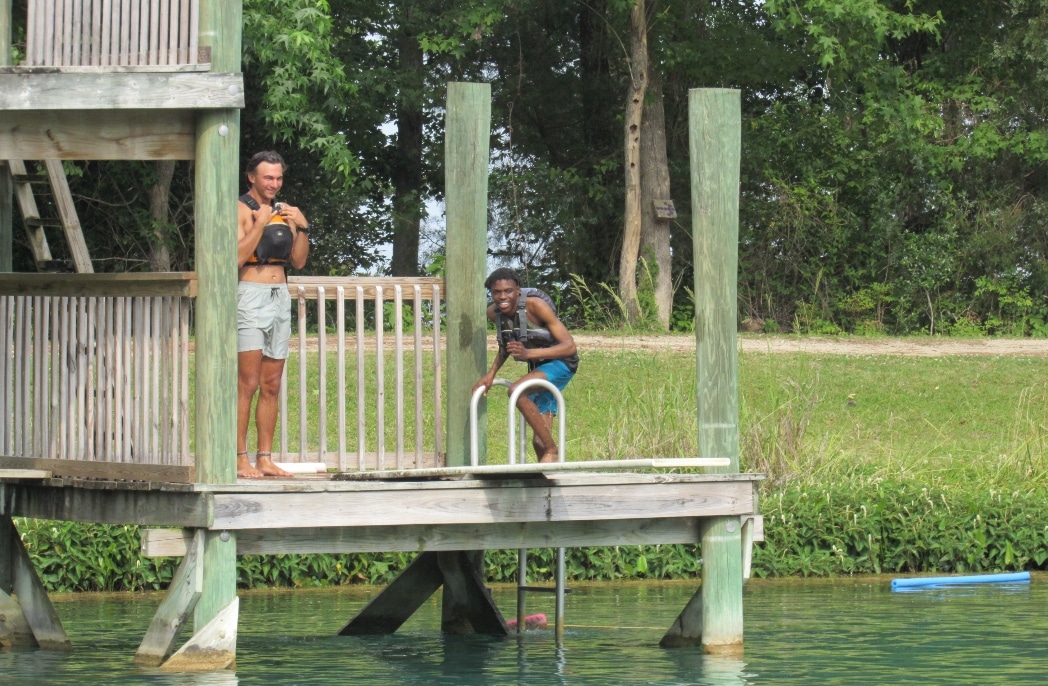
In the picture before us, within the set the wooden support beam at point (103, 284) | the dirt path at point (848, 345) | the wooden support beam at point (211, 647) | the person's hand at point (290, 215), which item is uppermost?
the person's hand at point (290, 215)

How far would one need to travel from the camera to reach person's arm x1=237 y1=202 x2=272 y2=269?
30.5 ft

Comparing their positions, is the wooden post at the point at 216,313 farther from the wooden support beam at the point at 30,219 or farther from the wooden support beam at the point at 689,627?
the wooden support beam at the point at 30,219

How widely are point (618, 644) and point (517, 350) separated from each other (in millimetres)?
2041

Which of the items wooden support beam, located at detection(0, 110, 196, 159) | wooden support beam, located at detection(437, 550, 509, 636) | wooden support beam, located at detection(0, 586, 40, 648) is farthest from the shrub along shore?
wooden support beam, located at detection(0, 110, 196, 159)

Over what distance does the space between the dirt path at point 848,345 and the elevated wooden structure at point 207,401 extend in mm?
12569

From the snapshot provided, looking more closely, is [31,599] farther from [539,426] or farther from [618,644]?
[618,644]

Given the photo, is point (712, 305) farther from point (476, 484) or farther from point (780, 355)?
point (780, 355)

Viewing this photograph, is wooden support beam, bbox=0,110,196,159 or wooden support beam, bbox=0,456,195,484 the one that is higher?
wooden support beam, bbox=0,110,196,159

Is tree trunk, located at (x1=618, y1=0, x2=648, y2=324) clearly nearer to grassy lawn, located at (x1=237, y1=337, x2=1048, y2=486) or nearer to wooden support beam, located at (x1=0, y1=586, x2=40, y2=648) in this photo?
grassy lawn, located at (x1=237, y1=337, x2=1048, y2=486)

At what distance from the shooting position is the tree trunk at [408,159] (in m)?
28.3

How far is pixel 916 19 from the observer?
27688 millimetres

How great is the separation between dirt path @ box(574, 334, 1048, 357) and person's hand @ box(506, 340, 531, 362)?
40.6ft

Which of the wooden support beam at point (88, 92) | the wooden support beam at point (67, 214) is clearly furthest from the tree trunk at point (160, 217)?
the wooden support beam at point (88, 92)

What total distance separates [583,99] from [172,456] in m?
23.1
